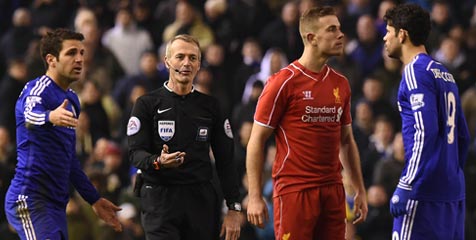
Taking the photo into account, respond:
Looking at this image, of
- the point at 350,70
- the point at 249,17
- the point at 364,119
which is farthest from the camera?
the point at 249,17

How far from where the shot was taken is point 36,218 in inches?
378

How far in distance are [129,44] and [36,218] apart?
956cm

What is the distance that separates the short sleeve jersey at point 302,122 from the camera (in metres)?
9.58

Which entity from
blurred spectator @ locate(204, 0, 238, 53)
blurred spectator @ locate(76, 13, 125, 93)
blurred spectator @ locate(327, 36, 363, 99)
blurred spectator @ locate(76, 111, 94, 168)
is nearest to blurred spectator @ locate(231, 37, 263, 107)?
blurred spectator @ locate(204, 0, 238, 53)

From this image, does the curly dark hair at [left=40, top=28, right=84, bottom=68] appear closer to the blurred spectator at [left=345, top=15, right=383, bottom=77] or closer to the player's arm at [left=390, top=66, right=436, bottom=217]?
the player's arm at [left=390, top=66, right=436, bottom=217]

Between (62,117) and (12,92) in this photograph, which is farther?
(12,92)

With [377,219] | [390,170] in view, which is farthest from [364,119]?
[377,219]

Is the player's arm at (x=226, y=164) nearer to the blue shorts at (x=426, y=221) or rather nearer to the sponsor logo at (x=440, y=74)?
the blue shorts at (x=426, y=221)

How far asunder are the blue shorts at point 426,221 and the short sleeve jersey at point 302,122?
711 mm

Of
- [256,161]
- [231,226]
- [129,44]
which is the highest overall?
[129,44]

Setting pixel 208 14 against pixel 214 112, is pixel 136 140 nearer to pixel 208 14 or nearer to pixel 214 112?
pixel 214 112

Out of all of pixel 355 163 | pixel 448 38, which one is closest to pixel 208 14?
pixel 448 38

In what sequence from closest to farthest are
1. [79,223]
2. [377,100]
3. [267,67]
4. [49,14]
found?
[79,223], [377,100], [267,67], [49,14]

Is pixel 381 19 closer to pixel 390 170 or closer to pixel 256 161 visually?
pixel 390 170
